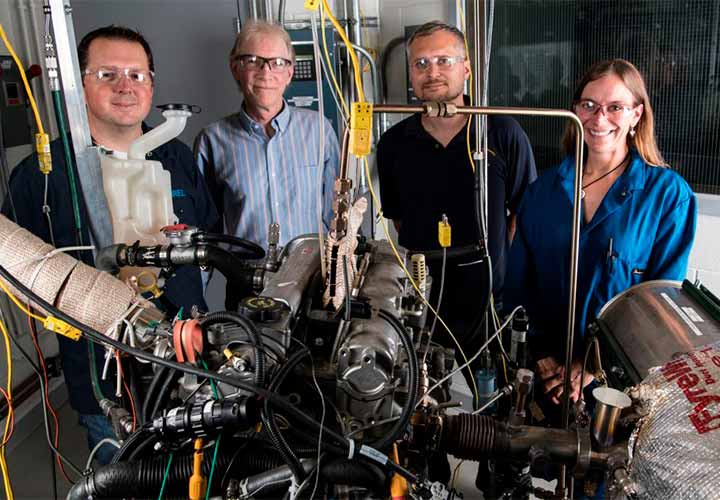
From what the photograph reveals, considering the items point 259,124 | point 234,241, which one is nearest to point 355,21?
point 259,124

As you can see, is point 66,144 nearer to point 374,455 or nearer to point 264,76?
point 374,455

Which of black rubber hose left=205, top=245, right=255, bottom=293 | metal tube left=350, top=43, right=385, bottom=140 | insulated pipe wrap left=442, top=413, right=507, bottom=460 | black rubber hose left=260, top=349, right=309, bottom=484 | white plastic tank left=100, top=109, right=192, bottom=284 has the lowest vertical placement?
insulated pipe wrap left=442, top=413, right=507, bottom=460

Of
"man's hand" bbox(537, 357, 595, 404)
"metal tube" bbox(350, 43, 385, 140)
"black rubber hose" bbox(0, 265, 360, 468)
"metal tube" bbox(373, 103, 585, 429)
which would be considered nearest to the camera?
"black rubber hose" bbox(0, 265, 360, 468)

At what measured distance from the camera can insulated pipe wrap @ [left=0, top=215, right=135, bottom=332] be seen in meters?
0.92

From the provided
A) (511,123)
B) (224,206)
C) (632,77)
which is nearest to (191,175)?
(224,206)

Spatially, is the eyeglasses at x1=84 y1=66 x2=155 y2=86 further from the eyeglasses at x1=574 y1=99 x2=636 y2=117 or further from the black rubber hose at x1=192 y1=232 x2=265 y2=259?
the eyeglasses at x1=574 y1=99 x2=636 y2=117

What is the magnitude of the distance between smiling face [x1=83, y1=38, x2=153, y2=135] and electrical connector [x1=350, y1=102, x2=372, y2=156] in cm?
90

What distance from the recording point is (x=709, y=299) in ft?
3.57

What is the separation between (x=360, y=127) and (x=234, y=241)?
449 millimetres

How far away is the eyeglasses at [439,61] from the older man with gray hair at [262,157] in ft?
1.62

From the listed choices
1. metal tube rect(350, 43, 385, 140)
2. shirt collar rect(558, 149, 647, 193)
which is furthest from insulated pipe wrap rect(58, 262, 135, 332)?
metal tube rect(350, 43, 385, 140)

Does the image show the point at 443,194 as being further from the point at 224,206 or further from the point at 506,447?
the point at 506,447

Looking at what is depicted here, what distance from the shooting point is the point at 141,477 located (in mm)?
864

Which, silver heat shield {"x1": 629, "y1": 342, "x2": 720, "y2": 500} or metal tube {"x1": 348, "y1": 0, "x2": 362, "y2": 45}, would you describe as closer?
silver heat shield {"x1": 629, "y1": 342, "x2": 720, "y2": 500}
